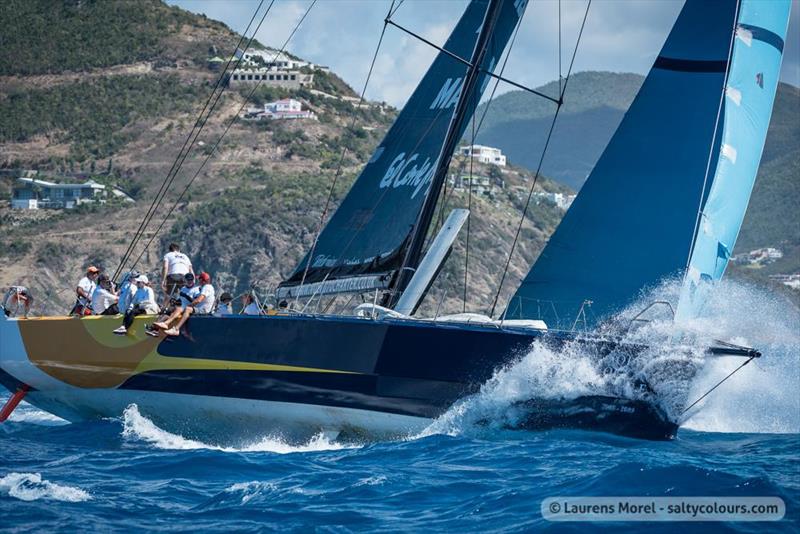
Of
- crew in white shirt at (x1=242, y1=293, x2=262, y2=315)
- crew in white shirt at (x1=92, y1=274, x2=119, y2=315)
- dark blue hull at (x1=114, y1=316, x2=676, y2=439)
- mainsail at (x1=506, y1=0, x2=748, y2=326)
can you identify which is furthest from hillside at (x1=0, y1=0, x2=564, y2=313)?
dark blue hull at (x1=114, y1=316, x2=676, y2=439)

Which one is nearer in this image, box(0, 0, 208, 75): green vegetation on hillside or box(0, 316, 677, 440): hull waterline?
box(0, 316, 677, 440): hull waterline

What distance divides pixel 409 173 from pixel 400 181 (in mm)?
143

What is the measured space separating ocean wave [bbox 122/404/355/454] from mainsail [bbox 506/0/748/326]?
2.50m

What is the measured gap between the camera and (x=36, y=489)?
10008 millimetres

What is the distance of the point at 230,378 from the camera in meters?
12.7

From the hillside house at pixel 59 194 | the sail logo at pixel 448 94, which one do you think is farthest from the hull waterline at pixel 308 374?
the hillside house at pixel 59 194

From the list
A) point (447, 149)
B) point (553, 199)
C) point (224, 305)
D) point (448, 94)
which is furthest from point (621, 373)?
point (553, 199)

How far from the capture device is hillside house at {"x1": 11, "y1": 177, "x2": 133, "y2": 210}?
5841cm

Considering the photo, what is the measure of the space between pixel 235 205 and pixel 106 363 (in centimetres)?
4019

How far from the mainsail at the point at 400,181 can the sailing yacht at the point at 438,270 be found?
22mm

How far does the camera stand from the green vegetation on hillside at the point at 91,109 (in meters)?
66.7

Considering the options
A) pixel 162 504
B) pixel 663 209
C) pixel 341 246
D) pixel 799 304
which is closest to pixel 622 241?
pixel 663 209

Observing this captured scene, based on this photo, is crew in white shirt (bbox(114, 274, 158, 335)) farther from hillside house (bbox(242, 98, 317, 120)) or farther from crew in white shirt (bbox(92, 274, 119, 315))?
hillside house (bbox(242, 98, 317, 120))

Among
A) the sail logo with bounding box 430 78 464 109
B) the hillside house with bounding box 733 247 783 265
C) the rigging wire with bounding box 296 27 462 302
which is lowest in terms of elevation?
the rigging wire with bounding box 296 27 462 302
